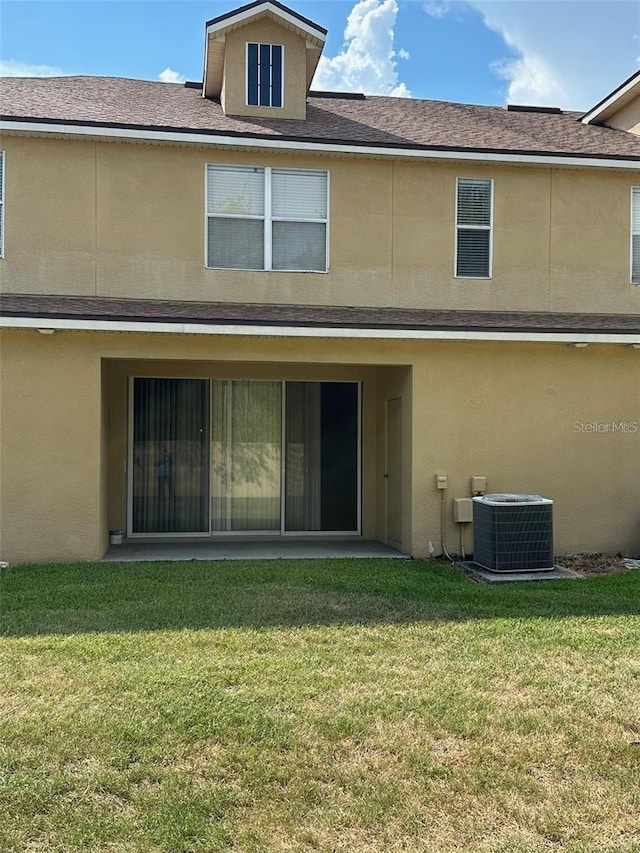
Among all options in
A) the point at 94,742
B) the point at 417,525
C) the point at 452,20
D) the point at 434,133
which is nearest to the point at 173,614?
the point at 94,742

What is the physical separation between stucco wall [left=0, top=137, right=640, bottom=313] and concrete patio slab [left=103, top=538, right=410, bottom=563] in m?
3.82

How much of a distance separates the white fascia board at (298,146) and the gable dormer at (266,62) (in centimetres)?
158

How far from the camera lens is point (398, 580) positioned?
922 centimetres

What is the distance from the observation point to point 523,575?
9797 millimetres

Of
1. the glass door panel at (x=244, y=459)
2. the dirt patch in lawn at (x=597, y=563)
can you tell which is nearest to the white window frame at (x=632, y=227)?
the dirt patch in lawn at (x=597, y=563)

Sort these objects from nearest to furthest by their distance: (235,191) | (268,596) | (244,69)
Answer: (268,596)
(235,191)
(244,69)

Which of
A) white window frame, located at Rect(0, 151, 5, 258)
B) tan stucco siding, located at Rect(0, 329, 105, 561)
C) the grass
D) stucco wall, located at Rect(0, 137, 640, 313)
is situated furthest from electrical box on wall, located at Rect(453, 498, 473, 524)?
white window frame, located at Rect(0, 151, 5, 258)

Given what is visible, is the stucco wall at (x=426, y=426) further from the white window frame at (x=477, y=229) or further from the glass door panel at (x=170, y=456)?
the white window frame at (x=477, y=229)

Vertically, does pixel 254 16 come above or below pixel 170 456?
above

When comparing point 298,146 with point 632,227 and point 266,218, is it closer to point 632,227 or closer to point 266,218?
point 266,218

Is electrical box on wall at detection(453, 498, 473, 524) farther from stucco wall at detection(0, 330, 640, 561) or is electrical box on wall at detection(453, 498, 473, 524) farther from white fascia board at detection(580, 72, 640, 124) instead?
white fascia board at detection(580, 72, 640, 124)

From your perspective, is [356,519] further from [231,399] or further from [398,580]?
[398,580]

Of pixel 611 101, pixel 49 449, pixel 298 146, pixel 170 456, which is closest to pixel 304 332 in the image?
pixel 298 146

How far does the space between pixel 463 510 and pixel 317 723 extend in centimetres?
632
